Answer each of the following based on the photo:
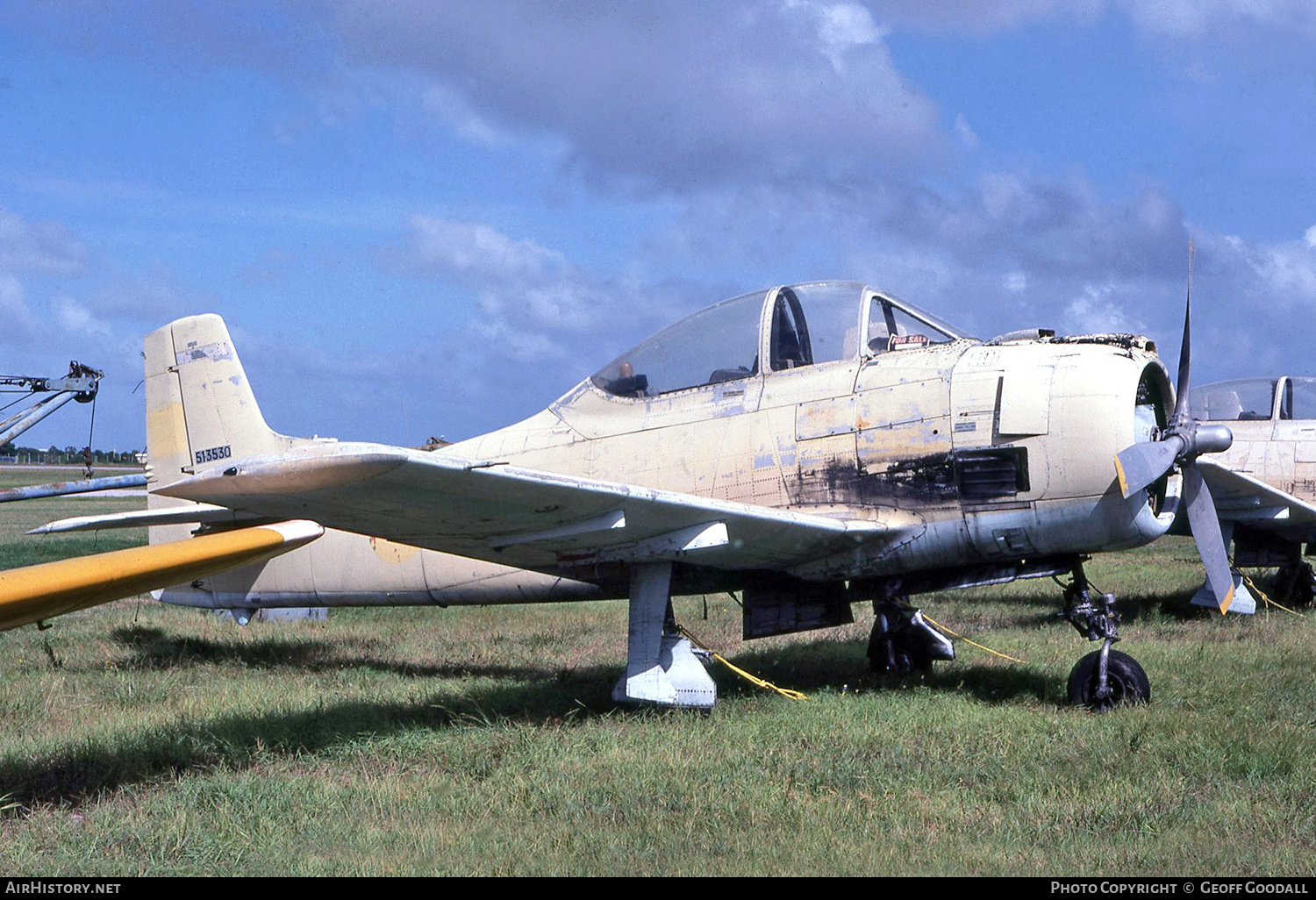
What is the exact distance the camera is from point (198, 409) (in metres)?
8.95

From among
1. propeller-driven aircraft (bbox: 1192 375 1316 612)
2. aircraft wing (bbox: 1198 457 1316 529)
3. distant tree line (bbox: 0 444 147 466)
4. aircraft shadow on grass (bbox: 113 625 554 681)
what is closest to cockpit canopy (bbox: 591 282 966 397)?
aircraft shadow on grass (bbox: 113 625 554 681)

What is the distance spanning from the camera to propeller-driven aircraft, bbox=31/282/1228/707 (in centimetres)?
559

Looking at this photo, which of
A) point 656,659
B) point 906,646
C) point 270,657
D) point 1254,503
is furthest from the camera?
point 1254,503

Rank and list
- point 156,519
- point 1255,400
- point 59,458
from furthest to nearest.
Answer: point 59,458
point 1255,400
point 156,519

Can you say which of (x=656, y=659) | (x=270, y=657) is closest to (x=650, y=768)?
(x=656, y=659)

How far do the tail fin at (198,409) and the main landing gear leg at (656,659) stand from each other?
3918 mm

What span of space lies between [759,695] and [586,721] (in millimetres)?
1294

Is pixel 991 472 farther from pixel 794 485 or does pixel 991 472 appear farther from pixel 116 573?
pixel 116 573

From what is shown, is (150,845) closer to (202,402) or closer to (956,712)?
(956,712)

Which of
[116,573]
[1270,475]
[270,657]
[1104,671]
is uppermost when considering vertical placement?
[1270,475]

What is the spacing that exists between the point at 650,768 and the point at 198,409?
587 cm

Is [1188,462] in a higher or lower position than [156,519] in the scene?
higher

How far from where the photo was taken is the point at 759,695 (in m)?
6.87

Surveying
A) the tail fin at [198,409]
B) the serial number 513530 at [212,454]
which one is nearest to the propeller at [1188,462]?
the tail fin at [198,409]
